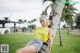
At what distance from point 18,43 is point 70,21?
29.4 inches

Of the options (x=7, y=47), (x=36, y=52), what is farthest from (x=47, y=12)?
(x=36, y=52)

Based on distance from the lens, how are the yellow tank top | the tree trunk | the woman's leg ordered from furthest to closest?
the tree trunk
the yellow tank top
the woman's leg

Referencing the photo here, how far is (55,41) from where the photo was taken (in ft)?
10.5

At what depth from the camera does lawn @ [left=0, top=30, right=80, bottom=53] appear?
3059mm

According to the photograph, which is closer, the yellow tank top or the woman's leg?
the woman's leg

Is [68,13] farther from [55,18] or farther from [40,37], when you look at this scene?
[40,37]

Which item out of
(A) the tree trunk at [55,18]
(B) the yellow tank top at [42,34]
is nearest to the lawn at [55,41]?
(A) the tree trunk at [55,18]

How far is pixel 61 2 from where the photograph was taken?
113 inches

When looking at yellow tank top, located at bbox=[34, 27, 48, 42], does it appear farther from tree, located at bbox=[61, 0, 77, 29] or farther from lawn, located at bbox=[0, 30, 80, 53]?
tree, located at bbox=[61, 0, 77, 29]

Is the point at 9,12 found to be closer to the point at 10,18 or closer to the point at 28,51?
the point at 10,18

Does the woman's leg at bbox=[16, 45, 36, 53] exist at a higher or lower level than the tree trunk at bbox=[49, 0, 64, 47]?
lower

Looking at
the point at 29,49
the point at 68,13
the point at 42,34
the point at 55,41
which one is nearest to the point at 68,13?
the point at 68,13

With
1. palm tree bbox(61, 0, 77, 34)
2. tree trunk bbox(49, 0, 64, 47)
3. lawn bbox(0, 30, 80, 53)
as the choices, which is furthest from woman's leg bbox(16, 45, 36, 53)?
palm tree bbox(61, 0, 77, 34)

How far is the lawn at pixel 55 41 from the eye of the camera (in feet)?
10.0
